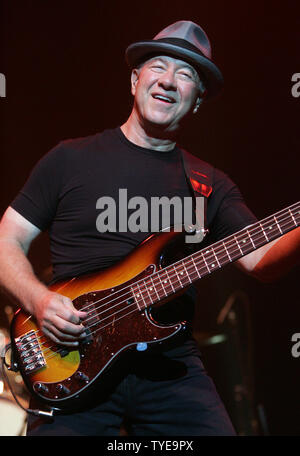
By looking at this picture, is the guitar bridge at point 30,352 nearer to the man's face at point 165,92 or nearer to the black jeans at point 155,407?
the black jeans at point 155,407

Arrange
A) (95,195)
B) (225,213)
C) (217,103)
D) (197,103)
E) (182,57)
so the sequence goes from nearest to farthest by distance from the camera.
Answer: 1. (95,195)
2. (225,213)
3. (182,57)
4. (197,103)
5. (217,103)

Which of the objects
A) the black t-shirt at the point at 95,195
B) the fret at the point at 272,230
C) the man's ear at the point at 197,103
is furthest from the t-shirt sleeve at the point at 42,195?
the fret at the point at 272,230

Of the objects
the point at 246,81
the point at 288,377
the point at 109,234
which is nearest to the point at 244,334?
the point at 288,377

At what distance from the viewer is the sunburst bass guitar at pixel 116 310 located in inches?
75.5

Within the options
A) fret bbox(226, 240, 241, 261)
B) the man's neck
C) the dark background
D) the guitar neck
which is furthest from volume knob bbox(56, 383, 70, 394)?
the dark background

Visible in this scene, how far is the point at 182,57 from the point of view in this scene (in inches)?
98.8

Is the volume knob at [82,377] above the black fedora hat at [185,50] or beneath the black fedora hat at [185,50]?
beneath

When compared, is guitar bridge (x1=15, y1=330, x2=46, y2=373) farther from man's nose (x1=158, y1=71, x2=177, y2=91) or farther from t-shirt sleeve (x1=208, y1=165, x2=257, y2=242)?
man's nose (x1=158, y1=71, x2=177, y2=91)

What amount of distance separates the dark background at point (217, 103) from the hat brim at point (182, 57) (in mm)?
1074

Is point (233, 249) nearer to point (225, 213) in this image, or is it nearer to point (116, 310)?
point (225, 213)

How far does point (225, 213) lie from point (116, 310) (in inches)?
31.2

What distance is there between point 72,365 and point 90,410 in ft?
0.65

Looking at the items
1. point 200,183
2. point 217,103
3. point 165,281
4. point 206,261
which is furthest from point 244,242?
point 217,103
